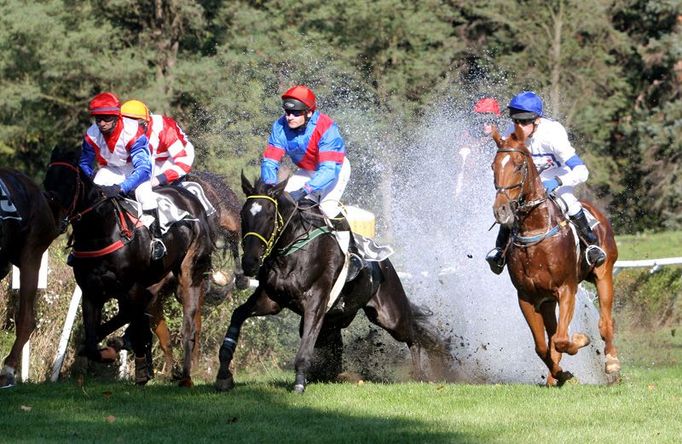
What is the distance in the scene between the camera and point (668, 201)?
1372 inches

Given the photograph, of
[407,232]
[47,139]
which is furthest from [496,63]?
[407,232]

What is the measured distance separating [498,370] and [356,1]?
18.9m

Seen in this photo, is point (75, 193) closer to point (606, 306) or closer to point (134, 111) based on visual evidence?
point (134, 111)

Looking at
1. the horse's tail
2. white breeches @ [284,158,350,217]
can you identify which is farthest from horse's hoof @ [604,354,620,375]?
white breeches @ [284,158,350,217]

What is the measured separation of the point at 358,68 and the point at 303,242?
63.7 feet

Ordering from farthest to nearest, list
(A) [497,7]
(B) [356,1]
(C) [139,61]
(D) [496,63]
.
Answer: (A) [497,7] → (D) [496,63] → (B) [356,1] → (C) [139,61]

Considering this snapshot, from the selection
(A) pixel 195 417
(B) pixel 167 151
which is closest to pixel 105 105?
(B) pixel 167 151

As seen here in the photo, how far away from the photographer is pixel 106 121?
35.1ft

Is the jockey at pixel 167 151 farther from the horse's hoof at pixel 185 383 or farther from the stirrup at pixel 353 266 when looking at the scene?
the horse's hoof at pixel 185 383

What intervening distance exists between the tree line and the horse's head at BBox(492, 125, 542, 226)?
1118 cm

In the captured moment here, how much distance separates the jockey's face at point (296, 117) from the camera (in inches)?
415

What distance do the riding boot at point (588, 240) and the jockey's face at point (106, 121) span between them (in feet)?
13.3

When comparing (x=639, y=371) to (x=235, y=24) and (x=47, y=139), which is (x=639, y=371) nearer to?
(x=235, y=24)

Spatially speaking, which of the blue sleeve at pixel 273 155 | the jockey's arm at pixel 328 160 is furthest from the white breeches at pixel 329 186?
the blue sleeve at pixel 273 155
